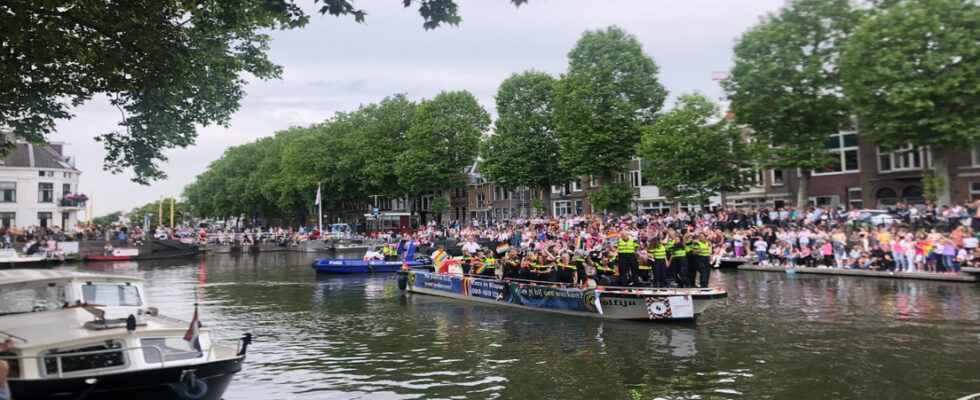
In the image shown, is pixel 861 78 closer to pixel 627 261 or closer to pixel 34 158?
pixel 627 261

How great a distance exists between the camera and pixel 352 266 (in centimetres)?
4172

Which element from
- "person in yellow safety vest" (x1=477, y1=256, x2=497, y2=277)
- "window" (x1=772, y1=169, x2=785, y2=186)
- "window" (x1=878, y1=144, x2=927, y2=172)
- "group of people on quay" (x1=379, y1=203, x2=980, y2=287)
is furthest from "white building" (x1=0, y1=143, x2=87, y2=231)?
"window" (x1=878, y1=144, x2=927, y2=172)

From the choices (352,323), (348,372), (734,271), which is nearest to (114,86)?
(348,372)

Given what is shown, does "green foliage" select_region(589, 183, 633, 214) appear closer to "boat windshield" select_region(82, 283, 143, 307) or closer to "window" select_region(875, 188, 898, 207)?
"window" select_region(875, 188, 898, 207)

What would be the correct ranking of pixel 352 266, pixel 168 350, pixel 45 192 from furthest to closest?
1. pixel 45 192
2. pixel 352 266
3. pixel 168 350

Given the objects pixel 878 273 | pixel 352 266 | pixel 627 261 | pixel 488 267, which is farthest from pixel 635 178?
pixel 627 261

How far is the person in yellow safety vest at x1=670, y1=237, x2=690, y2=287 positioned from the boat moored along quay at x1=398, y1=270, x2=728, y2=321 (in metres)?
1.07

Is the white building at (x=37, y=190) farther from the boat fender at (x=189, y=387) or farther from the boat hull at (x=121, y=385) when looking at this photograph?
the boat fender at (x=189, y=387)

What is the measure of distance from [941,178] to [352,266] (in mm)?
35101

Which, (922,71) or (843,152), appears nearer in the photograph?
(922,71)

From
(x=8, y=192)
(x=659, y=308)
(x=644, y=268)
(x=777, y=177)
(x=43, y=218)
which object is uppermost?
(x=8, y=192)

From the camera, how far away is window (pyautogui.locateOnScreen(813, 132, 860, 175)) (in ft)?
167

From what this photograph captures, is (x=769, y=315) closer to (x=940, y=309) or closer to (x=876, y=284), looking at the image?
(x=940, y=309)

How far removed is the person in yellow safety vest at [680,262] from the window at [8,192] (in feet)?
264
